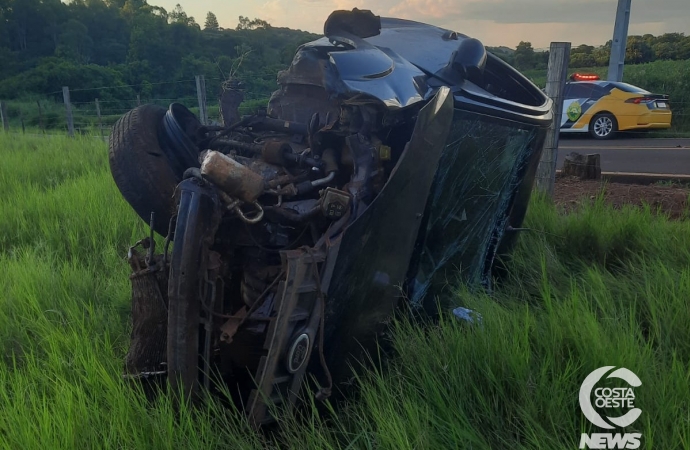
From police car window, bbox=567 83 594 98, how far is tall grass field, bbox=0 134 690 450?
11386 mm

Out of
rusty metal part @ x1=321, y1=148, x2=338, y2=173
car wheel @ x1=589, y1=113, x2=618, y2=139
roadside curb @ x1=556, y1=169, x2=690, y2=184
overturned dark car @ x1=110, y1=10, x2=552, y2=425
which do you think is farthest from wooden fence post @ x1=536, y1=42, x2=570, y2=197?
car wheel @ x1=589, y1=113, x2=618, y2=139

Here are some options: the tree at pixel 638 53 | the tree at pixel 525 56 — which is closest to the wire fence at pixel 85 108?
the tree at pixel 525 56

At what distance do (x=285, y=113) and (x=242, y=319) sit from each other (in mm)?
1295

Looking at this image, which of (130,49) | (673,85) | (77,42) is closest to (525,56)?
(673,85)

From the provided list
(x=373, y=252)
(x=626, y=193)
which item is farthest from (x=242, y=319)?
(x=626, y=193)

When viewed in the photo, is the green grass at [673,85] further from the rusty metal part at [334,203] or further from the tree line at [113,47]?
the rusty metal part at [334,203]

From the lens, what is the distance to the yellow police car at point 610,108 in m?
13.3

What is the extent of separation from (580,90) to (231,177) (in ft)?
45.3

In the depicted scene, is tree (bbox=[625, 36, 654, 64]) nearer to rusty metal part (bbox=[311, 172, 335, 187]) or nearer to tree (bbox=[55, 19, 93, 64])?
rusty metal part (bbox=[311, 172, 335, 187])

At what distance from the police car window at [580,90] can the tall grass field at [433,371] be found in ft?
37.4

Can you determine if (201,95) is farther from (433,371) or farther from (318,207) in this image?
(433,371)

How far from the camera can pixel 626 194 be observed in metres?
5.68

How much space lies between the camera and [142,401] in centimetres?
205

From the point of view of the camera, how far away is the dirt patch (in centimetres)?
496
